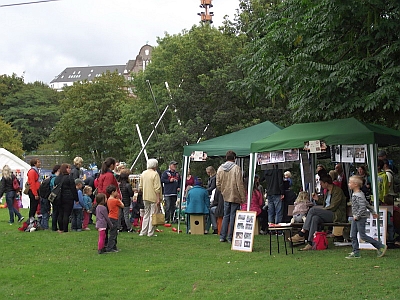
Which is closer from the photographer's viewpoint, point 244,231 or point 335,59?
point 244,231


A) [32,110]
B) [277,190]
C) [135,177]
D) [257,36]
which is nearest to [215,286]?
[277,190]

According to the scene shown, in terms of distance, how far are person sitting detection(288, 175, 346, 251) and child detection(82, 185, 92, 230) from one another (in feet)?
20.0

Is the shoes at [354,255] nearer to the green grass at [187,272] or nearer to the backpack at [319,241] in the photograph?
the green grass at [187,272]

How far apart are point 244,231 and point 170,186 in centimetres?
623

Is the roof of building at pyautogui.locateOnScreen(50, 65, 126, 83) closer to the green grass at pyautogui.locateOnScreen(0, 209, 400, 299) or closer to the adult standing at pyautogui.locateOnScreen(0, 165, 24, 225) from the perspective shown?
the adult standing at pyautogui.locateOnScreen(0, 165, 24, 225)

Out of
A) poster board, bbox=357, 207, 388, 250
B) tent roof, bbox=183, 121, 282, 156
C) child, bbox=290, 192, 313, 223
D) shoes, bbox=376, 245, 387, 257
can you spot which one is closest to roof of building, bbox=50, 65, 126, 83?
tent roof, bbox=183, 121, 282, 156

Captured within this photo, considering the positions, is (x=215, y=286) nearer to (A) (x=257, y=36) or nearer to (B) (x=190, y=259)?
(B) (x=190, y=259)

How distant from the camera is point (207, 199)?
1569 cm

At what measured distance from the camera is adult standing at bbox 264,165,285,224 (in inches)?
573

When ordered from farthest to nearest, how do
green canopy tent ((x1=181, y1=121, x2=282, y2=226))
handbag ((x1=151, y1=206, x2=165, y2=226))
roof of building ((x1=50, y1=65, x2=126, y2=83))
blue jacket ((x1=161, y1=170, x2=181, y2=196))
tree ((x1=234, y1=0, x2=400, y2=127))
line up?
roof of building ((x1=50, y1=65, x2=126, y2=83)), blue jacket ((x1=161, y1=170, x2=181, y2=196)), green canopy tent ((x1=181, y1=121, x2=282, y2=226)), handbag ((x1=151, y1=206, x2=165, y2=226)), tree ((x1=234, y1=0, x2=400, y2=127))

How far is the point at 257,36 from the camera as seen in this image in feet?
58.3

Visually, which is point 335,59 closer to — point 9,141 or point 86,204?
point 86,204

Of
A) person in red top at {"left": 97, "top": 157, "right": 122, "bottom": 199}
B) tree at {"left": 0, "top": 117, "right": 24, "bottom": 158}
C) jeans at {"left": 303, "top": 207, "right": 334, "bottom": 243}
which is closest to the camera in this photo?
jeans at {"left": 303, "top": 207, "right": 334, "bottom": 243}

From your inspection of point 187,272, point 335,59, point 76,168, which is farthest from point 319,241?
point 76,168
